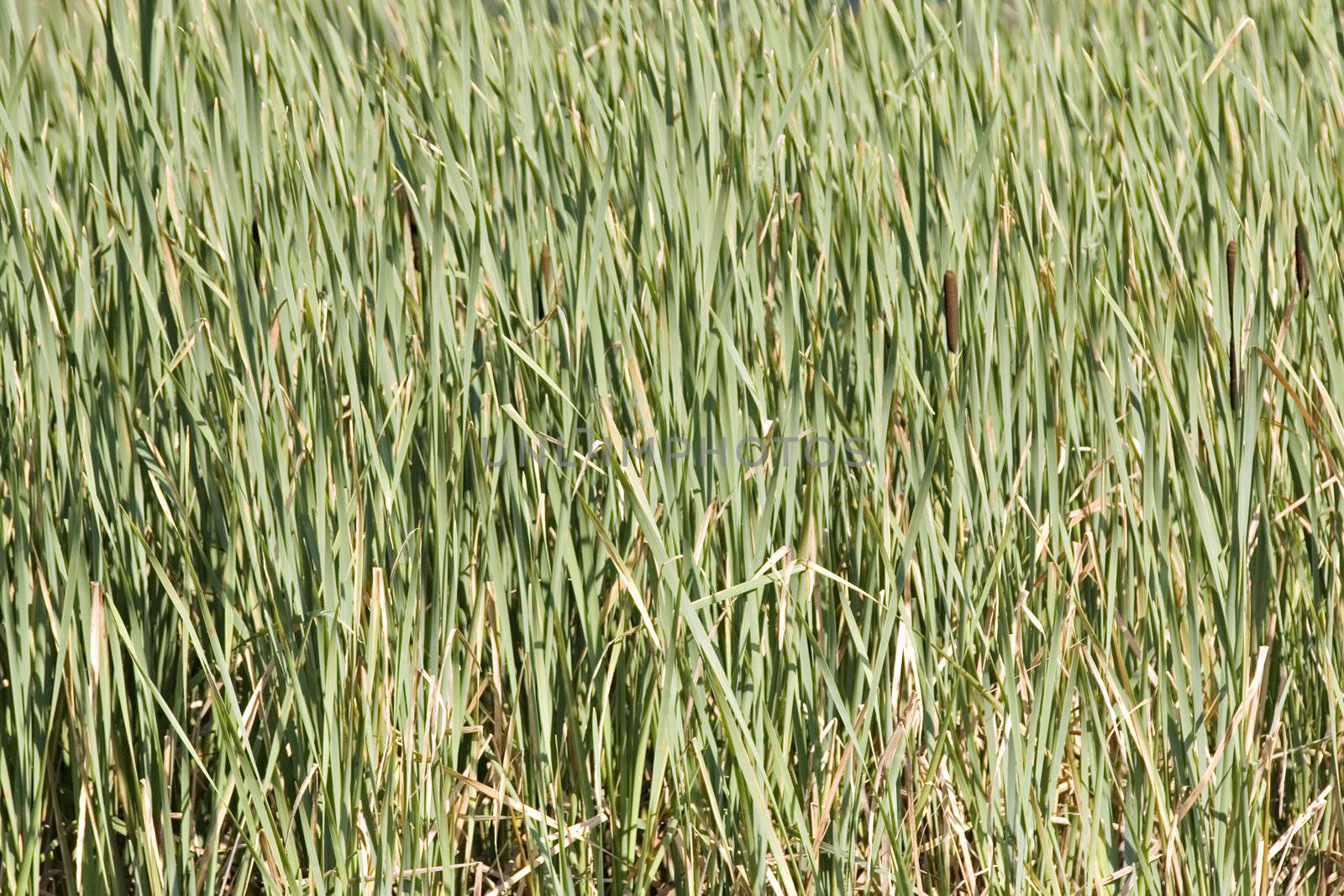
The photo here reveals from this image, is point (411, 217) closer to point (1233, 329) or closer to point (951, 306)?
point (951, 306)

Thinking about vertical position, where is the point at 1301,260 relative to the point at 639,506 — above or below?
above

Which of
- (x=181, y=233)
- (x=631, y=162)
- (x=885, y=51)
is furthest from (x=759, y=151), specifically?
(x=181, y=233)

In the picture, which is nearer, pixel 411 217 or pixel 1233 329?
pixel 1233 329

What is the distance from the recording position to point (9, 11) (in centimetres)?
123

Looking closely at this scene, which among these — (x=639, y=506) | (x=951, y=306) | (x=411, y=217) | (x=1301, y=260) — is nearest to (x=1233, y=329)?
(x=1301, y=260)

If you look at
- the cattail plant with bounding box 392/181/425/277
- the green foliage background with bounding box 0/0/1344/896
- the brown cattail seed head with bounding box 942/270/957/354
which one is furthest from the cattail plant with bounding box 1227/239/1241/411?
the cattail plant with bounding box 392/181/425/277

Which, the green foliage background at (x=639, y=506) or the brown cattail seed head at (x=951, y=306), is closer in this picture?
the brown cattail seed head at (x=951, y=306)

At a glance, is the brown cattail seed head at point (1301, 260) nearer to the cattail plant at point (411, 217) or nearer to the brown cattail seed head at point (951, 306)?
the brown cattail seed head at point (951, 306)

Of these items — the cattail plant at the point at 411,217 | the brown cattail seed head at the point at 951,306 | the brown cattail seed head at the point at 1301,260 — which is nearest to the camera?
the brown cattail seed head at the point at 951,306

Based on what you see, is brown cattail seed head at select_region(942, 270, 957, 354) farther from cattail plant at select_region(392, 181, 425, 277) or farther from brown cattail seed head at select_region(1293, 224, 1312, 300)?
cattail plant at select_region(392, 181, 425, 277)

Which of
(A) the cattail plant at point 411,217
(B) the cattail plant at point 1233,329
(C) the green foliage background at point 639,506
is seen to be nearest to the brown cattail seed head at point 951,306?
(C) the green foliage background at point 639,506

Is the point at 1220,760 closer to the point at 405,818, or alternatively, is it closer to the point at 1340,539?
the point at 1340,539

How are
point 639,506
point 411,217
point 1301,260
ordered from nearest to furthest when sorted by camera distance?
point 639,506 < point 1301,260 < point 411,217

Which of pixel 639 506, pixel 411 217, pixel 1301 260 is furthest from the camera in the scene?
pixel 411 217
